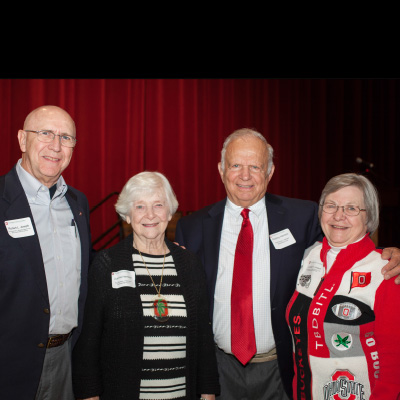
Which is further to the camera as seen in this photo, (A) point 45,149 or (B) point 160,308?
(A) point 45,149

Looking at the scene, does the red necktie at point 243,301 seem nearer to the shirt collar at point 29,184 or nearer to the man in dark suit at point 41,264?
the man in dark suit at point 41,264

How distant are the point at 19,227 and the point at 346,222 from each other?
1.75 meters

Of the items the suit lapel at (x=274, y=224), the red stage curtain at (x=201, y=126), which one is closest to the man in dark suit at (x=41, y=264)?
the suit lapel at (x=274, y=224)

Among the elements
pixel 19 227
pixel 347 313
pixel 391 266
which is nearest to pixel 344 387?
pixel 347 313

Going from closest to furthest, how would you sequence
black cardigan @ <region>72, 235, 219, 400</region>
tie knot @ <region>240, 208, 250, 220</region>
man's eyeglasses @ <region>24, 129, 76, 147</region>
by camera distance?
black cardigan @ <region>72, 235, 219, 400</region>
man's eyeglasses @ <region>24, 129, 76, 147</region>
tie knot @ <region>240, 208, 250, 220</region>

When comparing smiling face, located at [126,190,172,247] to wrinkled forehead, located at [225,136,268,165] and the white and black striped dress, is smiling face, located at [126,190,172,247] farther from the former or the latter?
wrinkled forehead, located at [225,136,268,165]

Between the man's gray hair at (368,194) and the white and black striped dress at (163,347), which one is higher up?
the man's gray hair at (368,194)

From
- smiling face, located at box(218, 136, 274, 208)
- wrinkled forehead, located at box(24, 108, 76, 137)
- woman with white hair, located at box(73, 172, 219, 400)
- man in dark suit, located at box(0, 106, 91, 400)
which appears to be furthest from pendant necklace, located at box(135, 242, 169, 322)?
wrinkled forehead, located at box(24, 108, 76, 137)

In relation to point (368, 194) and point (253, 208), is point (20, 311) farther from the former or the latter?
point (368, 194)

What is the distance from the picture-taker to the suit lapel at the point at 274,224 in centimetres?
238

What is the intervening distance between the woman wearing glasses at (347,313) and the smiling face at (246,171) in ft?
1.58

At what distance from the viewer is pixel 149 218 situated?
2.18 metres

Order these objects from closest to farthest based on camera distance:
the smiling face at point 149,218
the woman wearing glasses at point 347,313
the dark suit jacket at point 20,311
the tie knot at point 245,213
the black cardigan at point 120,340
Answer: the woman wearing glasses at point 347,313
the black cardigan at point 120,340
the dark suit jacket at point 20,311
the smiling face at point 149,218
the tie knot at point 245,213

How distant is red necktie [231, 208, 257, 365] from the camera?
2.26 metres
